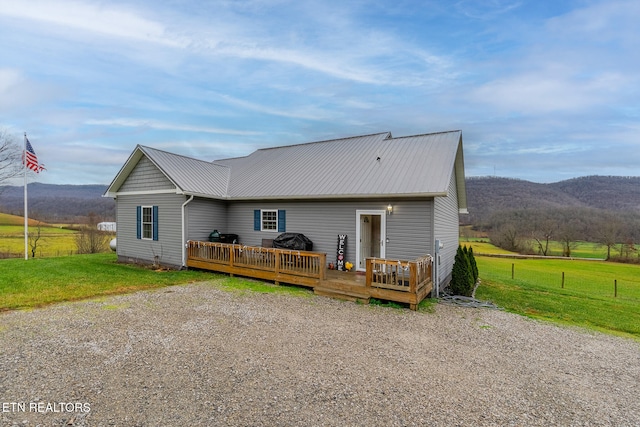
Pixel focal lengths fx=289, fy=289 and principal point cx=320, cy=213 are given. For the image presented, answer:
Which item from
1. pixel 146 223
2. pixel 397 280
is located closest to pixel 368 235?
pixel 397 280

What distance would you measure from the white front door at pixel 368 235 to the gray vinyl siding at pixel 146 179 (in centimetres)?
754

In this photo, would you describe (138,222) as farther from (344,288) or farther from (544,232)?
(544,232)

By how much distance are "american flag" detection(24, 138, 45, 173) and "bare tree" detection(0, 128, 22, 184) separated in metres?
8.14

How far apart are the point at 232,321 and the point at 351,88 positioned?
17.5m

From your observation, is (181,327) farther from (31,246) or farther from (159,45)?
(31,246)

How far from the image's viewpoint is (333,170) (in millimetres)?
11320

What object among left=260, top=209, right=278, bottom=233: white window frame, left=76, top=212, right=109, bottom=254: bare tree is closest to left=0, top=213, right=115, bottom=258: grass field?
left=76, top=212, right=109, bottom=254: bare tree

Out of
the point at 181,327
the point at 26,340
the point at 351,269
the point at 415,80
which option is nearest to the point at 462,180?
the point at 351,269

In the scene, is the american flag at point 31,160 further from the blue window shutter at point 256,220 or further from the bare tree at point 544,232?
the bare tree at point 544,232

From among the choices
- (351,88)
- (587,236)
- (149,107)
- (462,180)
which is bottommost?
(587,236)

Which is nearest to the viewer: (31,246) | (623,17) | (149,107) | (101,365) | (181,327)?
(101,365)

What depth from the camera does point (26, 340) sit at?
4.82m

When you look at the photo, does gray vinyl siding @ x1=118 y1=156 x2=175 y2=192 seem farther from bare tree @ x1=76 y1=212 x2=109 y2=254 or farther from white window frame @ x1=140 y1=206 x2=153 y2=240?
bare tree @ x1=76 y1=212 x2=109 y2=254

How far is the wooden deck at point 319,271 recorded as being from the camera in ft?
23.9
